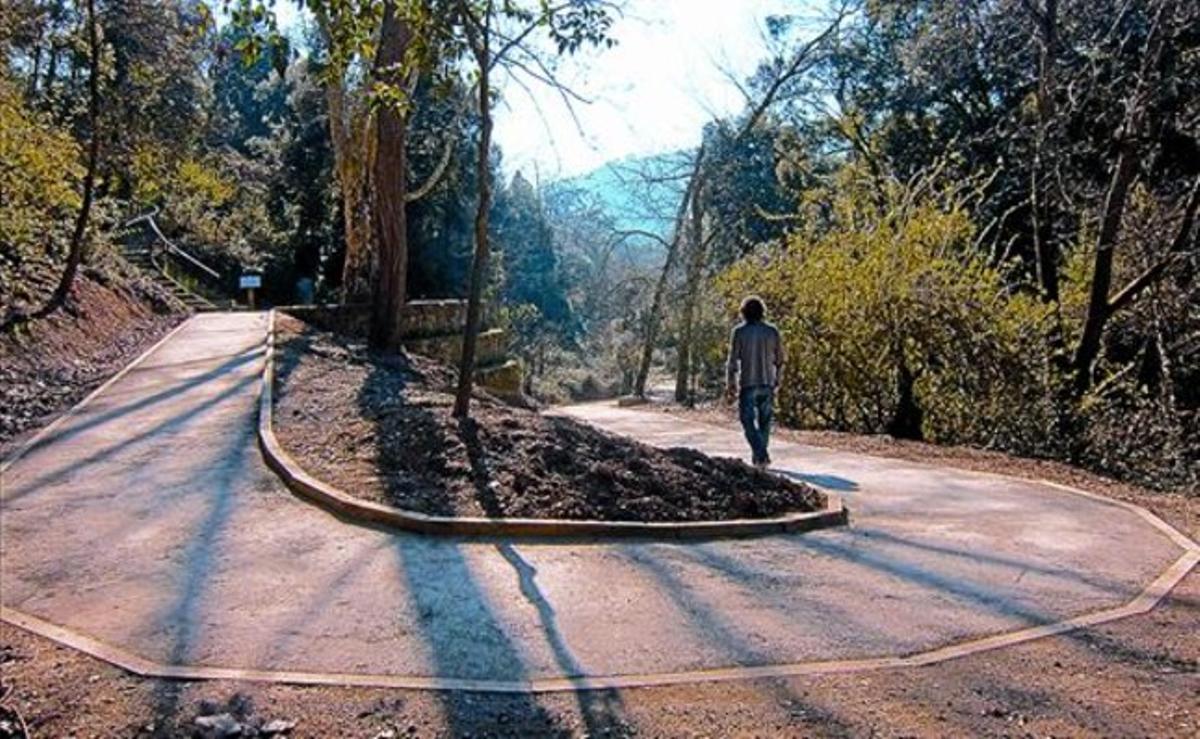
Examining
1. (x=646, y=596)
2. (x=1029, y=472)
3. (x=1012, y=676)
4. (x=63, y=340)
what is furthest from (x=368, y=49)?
(x=63, y=340)

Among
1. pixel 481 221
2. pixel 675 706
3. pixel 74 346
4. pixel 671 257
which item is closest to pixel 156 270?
pixel 74 346

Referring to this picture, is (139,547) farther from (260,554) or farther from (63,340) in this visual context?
(63,340)

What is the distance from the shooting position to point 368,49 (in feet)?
13.1

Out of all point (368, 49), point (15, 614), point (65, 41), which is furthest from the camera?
point (65, 41)

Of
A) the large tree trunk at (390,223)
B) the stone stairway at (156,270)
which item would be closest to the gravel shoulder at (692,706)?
the large tree trunk at (390,223)

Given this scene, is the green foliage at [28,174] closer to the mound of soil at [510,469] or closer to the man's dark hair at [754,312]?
the mound of soil at [510,469]

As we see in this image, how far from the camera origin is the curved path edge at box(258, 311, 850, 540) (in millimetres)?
5918

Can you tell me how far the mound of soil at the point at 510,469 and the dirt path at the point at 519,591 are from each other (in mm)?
466

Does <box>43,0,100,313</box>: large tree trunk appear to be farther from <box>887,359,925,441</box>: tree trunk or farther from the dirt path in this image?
<box>887,359,925,441</box>: tree trunk

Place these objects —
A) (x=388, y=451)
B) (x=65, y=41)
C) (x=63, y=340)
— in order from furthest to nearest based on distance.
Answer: (x=65, y=41), (x=63, y=340), (x=388, y=451)

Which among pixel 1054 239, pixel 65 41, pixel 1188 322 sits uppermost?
pixel 65 41

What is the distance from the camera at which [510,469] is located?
6910 millimetres

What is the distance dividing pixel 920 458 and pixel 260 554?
26.3 ft

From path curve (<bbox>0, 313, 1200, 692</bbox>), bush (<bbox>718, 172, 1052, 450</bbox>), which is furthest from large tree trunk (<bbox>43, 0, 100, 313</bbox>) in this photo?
bush (<bbox>718, 172, 1052, 450</bbox>)
